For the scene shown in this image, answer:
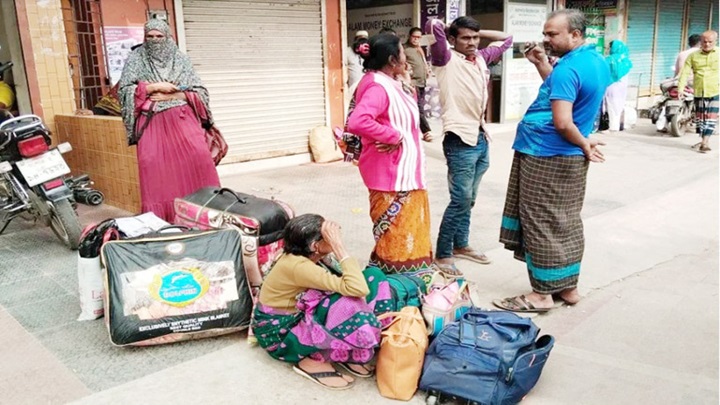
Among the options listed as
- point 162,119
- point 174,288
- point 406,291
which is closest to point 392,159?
point 406,291

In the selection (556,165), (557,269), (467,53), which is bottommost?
(557,269)

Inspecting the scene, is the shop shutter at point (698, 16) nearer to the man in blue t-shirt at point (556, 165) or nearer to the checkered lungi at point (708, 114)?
the checkered lungi at point (708, 114)

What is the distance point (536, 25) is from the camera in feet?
40.3

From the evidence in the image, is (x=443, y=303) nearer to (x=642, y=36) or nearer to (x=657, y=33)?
(x=642, y=36)

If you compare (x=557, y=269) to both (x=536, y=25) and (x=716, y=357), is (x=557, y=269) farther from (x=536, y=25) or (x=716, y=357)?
(x=536, y=25)

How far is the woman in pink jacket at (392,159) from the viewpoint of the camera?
139 inches

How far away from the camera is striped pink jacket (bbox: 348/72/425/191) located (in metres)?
3.49

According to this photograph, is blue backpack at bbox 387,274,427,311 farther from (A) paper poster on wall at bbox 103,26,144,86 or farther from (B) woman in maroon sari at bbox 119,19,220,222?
(A) paper poster on wall at bbox 103,26,144,86

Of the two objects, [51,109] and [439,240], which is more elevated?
[51,109]

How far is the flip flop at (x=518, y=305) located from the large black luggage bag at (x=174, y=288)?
1.55 meters

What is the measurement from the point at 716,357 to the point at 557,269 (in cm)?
92

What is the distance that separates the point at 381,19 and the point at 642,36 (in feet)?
24.5

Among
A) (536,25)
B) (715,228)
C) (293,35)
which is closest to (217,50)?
(293,35)

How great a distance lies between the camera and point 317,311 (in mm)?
3014
